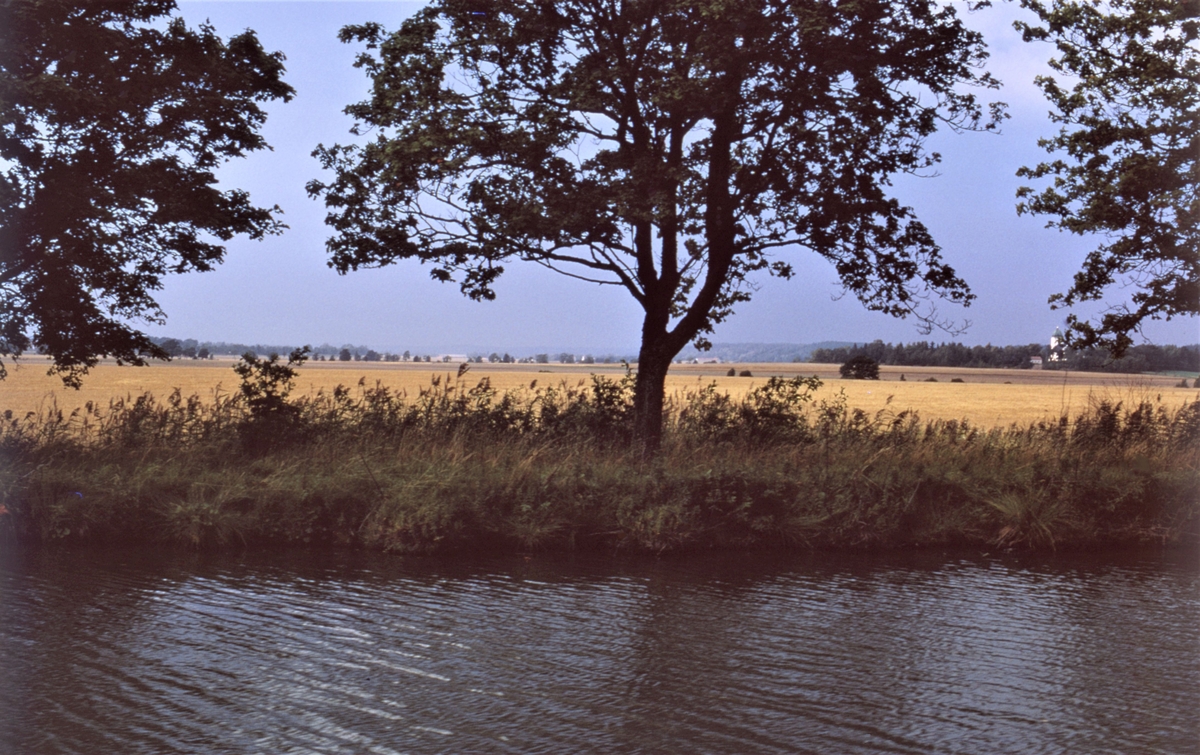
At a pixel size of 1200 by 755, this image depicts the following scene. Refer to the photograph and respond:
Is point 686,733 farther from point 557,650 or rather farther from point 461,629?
point 461,629

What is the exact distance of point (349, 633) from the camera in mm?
7707

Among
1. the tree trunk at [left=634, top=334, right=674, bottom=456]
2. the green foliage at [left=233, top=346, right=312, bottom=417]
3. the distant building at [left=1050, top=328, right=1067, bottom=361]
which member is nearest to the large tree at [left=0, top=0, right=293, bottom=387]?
the green foliage at [left=233, top=346, right=312, bottom=417]

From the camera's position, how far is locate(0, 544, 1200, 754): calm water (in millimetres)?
5715

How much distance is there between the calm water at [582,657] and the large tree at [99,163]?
16.6 ft

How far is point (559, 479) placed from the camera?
1180 cm

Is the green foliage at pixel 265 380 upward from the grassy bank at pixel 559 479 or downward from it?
upward

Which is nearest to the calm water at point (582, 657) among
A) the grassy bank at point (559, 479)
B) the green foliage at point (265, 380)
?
the grassy bank at point (559, 479)

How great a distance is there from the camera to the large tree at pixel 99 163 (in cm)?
1388

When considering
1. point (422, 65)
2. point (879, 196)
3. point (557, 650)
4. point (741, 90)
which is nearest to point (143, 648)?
point (557, 650)

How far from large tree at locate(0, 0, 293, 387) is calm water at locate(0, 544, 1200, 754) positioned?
5.06 m

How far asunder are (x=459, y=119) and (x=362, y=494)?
5665 mm

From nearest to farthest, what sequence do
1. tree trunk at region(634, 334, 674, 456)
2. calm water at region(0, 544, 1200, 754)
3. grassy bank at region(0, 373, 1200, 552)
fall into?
calm water at region(0, 544, 1200, 754), grassy bank at region(0, 373, 1200, 552), tree trunk at region(634, 334, 674, 456)

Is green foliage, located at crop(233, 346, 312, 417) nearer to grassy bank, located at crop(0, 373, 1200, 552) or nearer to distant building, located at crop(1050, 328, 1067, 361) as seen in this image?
grassy bank, located at crop(0, 373, 1200, 552)

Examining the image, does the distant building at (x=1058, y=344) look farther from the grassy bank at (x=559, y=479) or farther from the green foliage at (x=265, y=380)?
the green foliage at (x=265, y=380)
